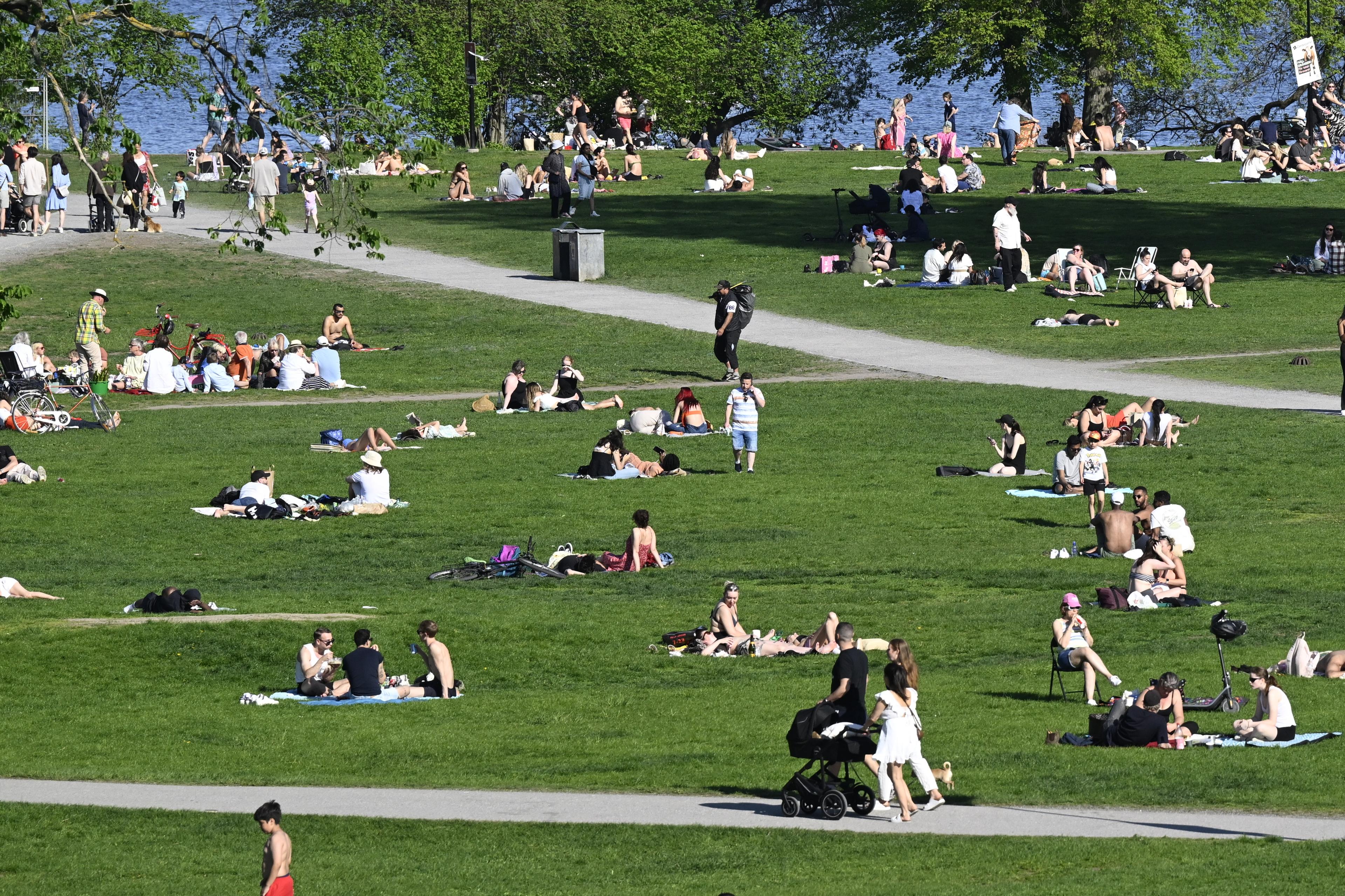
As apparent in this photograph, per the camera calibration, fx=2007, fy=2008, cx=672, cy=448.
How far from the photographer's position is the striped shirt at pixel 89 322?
36.8 m

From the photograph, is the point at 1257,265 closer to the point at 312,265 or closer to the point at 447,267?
the point at 447,267

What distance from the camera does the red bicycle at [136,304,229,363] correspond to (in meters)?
37.8

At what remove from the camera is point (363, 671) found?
19734 mm

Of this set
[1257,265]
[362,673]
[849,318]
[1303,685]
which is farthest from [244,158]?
[1303,685]

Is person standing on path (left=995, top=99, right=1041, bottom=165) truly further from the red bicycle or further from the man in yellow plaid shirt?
the man in yellow plaid shirt

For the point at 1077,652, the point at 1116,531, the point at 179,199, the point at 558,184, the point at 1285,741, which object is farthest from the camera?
the point at 179,199

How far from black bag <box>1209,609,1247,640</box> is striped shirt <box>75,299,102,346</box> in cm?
2344

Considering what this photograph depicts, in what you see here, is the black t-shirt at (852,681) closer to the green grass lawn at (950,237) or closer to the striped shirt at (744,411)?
the striped shirt at (744,411)

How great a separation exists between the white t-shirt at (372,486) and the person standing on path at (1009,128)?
36124 mm

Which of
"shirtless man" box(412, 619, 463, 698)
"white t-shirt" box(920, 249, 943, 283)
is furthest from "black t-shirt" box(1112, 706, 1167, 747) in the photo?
"white t-shirt" box(920, 249, 943, 283)

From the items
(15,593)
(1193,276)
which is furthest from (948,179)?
(15,593)

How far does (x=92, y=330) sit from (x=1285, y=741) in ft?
84.7

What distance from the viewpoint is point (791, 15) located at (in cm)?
8669

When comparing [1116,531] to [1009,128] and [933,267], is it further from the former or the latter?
[1009,128]
